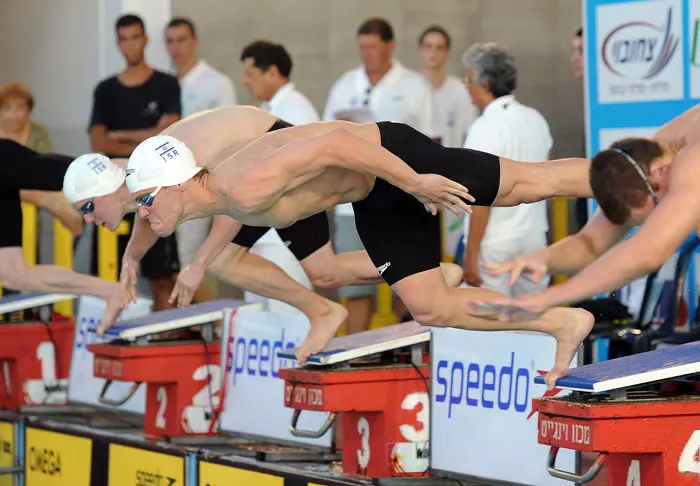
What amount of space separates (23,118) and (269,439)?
384cm

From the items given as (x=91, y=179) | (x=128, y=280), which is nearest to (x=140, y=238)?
(x=128, y=280)

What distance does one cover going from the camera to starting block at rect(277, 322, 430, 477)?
5.42m

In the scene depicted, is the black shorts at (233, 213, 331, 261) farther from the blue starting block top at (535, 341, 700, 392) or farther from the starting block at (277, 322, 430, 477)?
the blue starting block top at (535, 341, 700, 392)

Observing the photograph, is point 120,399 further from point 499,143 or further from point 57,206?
point 499,143

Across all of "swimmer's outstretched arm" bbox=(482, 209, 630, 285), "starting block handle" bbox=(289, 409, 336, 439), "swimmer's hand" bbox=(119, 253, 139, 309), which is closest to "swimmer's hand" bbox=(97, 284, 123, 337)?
"swimmer's hand" bbox=(119, 253, 139, 309)

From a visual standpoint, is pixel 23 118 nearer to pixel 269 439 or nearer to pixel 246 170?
pixel 269 439

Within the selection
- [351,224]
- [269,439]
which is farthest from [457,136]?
[269,439]

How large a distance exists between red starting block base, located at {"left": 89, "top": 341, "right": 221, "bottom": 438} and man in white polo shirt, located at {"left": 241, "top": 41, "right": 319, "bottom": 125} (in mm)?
1470

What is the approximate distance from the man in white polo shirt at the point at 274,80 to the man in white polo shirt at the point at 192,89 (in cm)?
156

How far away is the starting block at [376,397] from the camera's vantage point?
5418mm

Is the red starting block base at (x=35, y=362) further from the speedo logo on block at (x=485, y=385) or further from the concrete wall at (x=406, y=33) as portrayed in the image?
the concrete wall at (x=406, y=33)

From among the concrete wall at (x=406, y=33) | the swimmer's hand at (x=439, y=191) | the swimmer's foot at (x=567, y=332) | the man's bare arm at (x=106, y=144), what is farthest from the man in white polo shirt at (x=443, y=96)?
the swimmer's hand at (x=439, y=191)

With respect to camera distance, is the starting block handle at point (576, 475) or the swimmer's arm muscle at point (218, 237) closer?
the starting block handle at point (576, 475)

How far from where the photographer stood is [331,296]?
414 inches
